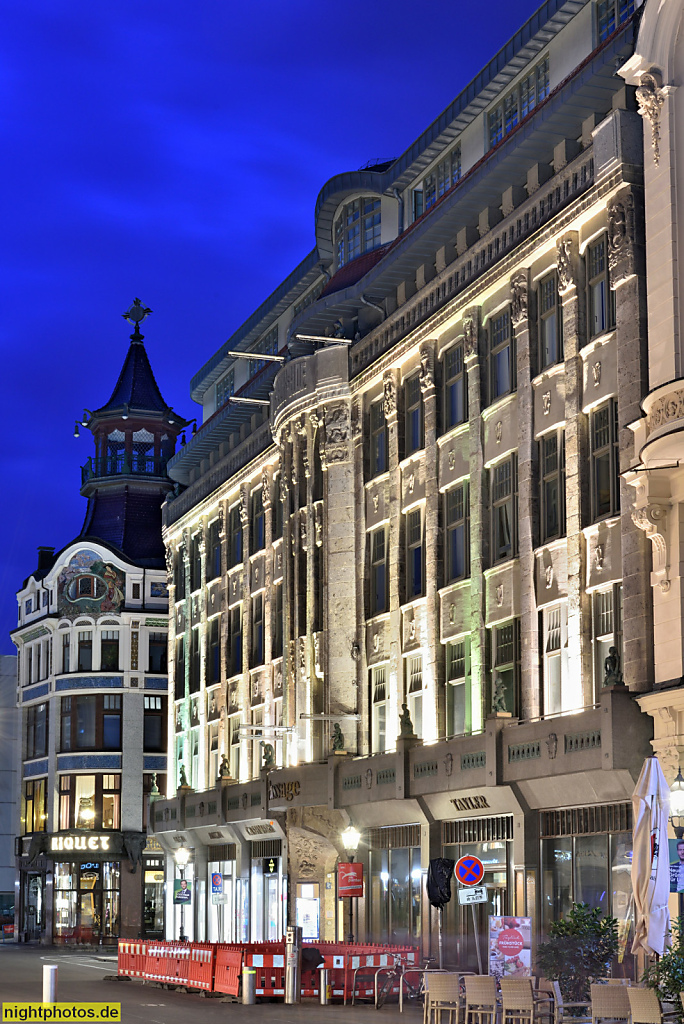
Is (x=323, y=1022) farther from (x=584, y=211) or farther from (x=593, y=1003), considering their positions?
(x=584, y=211)

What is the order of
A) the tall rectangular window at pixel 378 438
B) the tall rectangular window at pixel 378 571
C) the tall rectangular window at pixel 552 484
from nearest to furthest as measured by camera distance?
the tall rectangular window at pixel 552 484, the tall rectangular window at pixel 378 571, the tall rectangular window at pixel 378 438

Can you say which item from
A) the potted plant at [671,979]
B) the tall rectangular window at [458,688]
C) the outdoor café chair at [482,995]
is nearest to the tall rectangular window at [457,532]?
the tall rectangular window at [458,688]

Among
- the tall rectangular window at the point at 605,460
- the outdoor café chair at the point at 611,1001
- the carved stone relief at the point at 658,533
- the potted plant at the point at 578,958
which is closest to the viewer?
the outdoor café chair at the point at 611,1001

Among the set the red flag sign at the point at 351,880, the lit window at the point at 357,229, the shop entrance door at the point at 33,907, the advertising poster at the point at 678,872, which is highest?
the lit window at the point at 357,229

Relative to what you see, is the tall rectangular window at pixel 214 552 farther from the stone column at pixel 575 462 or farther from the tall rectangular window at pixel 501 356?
the stone column at pixel 575 462

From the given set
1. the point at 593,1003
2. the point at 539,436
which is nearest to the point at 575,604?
the point at 539,436

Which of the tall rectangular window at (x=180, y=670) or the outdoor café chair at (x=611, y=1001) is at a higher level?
the tall rectangular window at (x=180, y=670)

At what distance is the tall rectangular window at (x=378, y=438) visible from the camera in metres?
43.7

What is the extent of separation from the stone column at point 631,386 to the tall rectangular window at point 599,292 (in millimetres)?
738

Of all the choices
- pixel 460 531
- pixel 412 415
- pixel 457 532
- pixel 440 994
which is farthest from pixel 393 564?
pixel 440 994

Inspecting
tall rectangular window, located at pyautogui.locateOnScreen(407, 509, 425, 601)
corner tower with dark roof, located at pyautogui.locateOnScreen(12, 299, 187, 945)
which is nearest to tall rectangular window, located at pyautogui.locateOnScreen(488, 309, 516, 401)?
tall rectangular window, located at pyautogui.locateOnScreen(407, 509, 425, 601)

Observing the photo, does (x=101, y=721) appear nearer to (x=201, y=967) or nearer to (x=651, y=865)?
(x=201, y=967)

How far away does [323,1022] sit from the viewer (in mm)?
26844

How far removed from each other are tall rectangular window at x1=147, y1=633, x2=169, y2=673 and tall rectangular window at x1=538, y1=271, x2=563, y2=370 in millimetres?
43895
